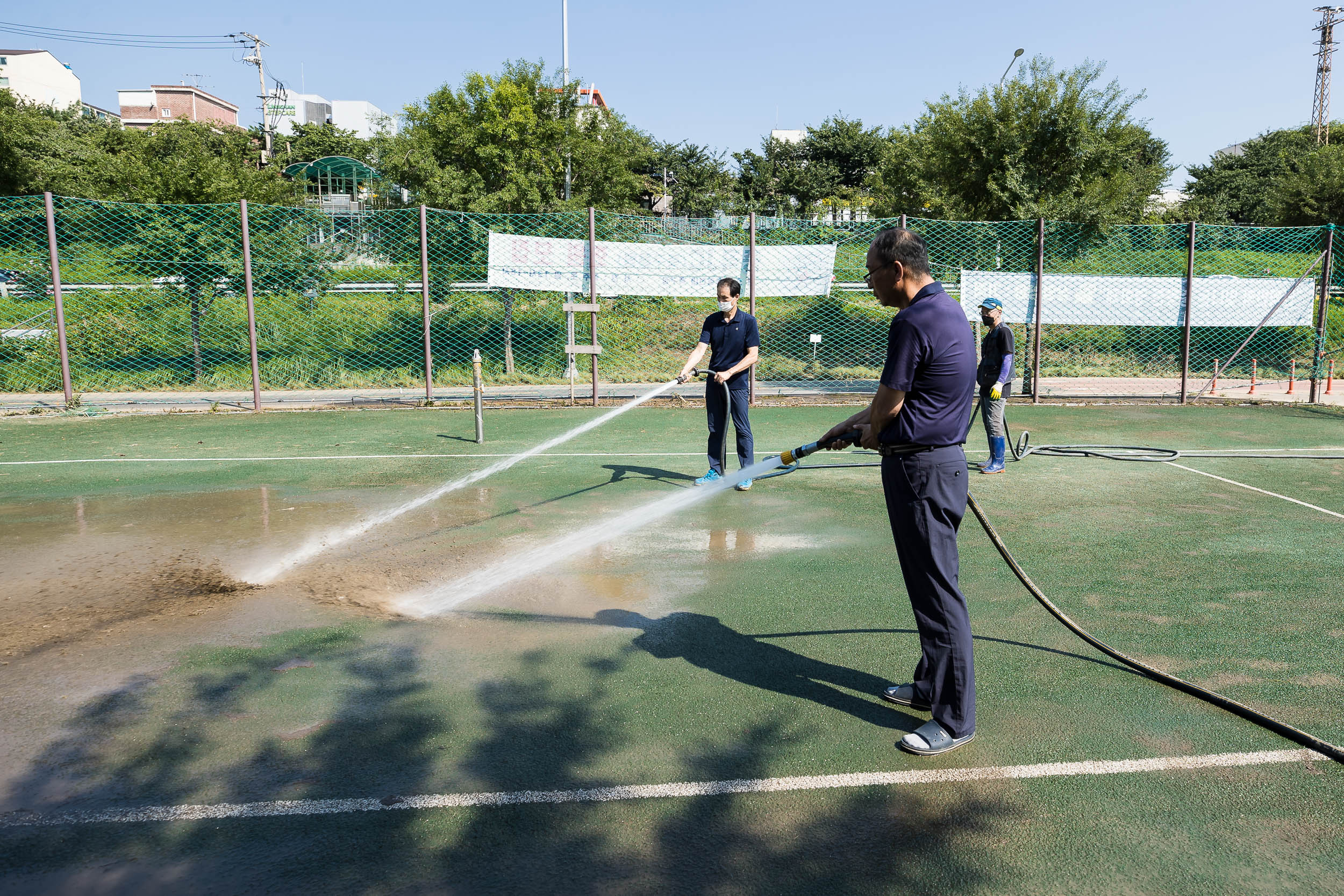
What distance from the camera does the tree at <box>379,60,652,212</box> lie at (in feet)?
63.8

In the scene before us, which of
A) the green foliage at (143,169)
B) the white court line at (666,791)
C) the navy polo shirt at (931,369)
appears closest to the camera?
the white court line at (666,791)

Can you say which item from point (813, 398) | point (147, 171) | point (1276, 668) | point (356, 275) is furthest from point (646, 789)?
point (147, 171)

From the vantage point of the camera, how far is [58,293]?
14266mm

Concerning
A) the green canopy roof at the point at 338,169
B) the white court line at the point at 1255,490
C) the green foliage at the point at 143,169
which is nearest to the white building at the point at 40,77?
the green canopy roof at the point at 338,169

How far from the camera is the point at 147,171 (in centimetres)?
1681

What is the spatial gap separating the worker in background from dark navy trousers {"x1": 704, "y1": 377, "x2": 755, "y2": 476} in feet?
8.96

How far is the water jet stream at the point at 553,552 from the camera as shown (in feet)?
19.4

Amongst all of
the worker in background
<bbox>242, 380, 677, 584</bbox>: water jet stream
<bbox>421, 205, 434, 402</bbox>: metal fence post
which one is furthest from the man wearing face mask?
<bbox>421, 205, 434, 402</bbox>: metal fence post

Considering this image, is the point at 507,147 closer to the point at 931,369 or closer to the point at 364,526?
the point at 364,526

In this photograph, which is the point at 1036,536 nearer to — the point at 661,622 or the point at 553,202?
the point at 661,622

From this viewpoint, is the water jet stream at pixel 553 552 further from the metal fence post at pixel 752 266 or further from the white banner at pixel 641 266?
the white banner at pixel 641 266

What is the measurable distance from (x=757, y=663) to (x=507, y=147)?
17.0 m

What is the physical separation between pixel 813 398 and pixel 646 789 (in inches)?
530

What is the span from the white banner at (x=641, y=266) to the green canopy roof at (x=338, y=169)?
33.0m
